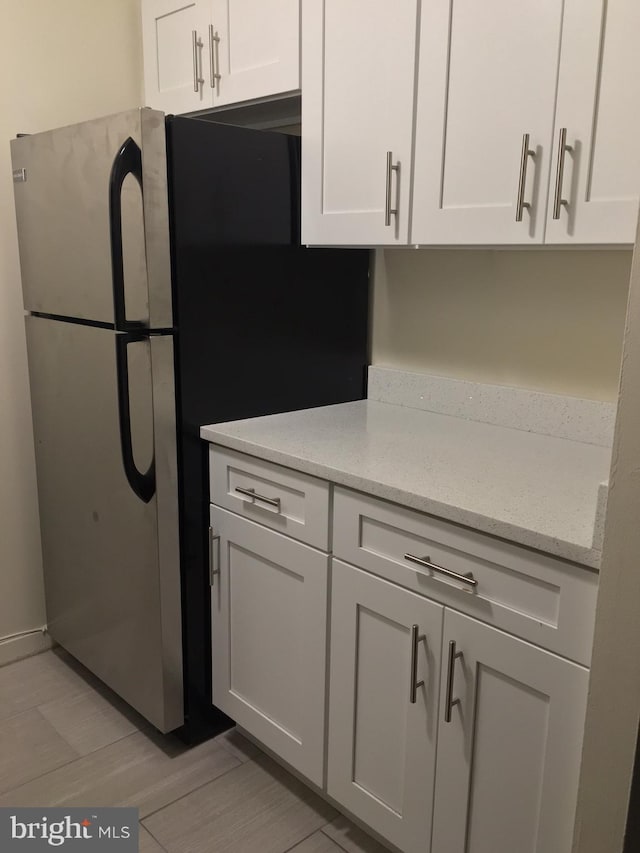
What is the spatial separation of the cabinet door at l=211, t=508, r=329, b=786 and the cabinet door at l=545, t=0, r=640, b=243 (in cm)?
91

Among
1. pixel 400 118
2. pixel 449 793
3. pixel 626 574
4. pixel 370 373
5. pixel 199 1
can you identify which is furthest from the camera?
pixel 370 373

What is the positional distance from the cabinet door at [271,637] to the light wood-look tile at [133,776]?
16cm

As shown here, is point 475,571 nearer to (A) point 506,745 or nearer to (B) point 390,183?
(A) point 506,745

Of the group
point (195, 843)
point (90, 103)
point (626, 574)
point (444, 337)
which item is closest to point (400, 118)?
point (444, 337)

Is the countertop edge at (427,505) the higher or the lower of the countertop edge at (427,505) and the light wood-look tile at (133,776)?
the higher

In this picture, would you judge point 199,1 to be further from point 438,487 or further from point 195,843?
point 195,843

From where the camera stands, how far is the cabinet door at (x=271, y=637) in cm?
172

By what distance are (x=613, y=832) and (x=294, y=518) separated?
0.90 metres

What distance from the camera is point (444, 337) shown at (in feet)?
6.94

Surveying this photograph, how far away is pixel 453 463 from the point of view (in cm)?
163

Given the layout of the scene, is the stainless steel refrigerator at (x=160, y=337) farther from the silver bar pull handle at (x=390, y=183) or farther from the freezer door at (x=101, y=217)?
the silver bar pull handle at (x=390, y=183)

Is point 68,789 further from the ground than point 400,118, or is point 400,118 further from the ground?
point 400,118

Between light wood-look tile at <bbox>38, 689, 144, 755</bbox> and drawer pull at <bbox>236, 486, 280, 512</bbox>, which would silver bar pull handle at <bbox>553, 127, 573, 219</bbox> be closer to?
drawer pull at <bbox>236, 486, 280, 512</bbox>

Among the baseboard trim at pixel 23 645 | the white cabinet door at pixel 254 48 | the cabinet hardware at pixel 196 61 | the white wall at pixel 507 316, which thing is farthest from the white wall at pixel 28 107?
the white wall at pixel 507 316
